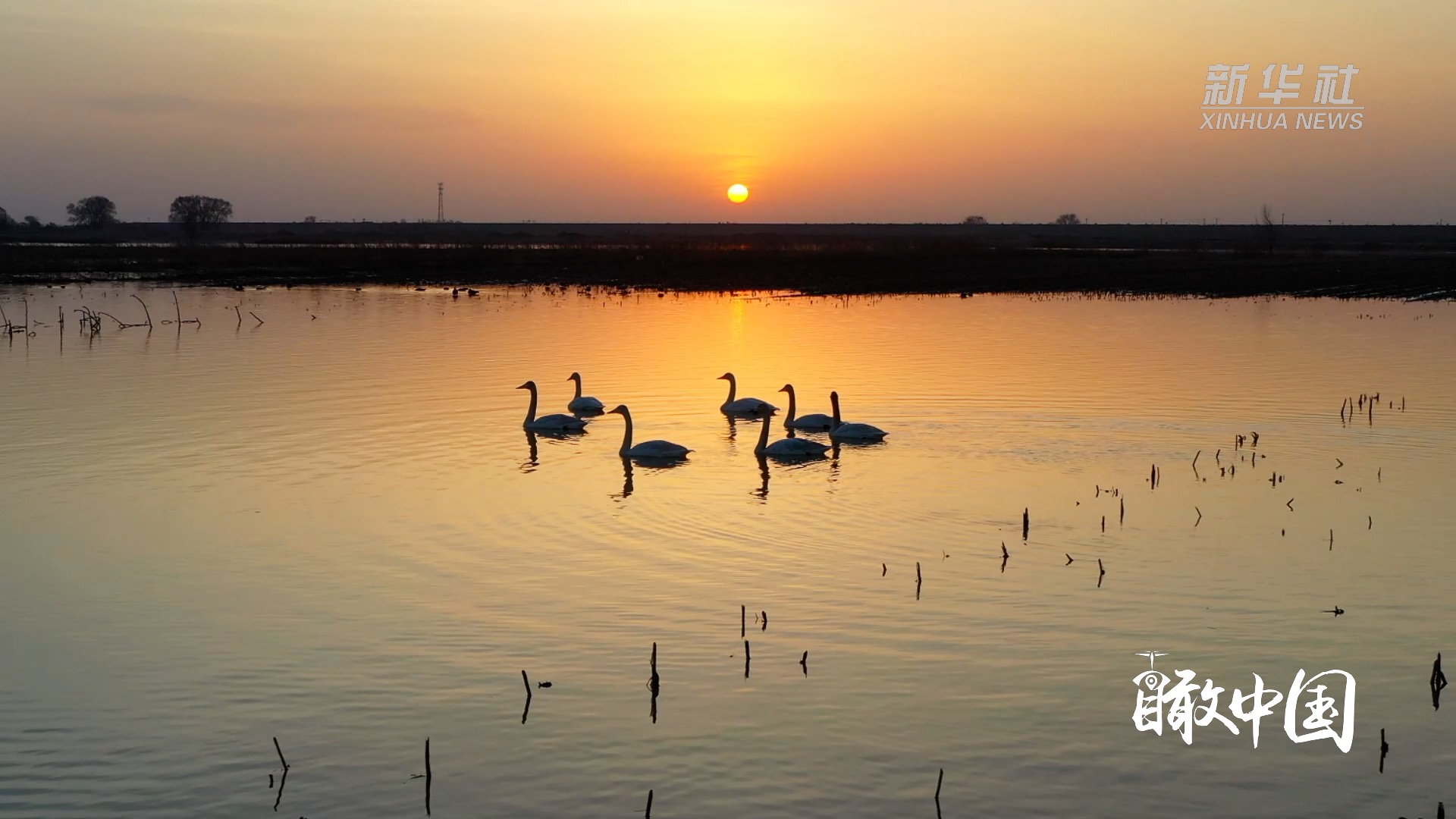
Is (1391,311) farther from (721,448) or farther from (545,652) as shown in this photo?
(545,652)

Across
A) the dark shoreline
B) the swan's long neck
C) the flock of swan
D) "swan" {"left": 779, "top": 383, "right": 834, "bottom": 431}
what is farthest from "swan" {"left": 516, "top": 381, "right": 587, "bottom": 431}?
the dark shoreline

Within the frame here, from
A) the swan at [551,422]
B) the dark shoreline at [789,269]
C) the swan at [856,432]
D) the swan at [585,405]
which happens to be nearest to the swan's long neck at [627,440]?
the swan at [551,422]

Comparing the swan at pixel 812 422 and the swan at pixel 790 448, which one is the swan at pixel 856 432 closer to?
the swan at pixel 790 448

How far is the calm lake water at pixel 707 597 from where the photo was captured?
7.67 meters

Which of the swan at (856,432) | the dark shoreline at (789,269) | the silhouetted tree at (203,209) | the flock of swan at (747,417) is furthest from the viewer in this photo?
the silhouetted tree at (203,209)

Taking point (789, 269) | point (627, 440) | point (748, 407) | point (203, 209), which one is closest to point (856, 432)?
point (748, 407)

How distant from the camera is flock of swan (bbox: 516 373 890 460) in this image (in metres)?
17.8

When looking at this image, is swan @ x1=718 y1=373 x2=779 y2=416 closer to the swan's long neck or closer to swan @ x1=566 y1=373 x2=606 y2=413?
swan @ x1=566 y1=373 x2=606 y2=413

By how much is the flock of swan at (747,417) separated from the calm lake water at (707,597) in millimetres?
333

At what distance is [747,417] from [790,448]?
11.0 feet

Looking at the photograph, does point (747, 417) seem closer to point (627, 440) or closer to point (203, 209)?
point (627, 440)

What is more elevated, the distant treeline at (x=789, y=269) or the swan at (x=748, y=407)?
the distant treeline at (x=789, y=269)

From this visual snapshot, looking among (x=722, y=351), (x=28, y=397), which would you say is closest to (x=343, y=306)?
(x=722, y=351)

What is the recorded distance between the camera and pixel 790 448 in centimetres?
1792
